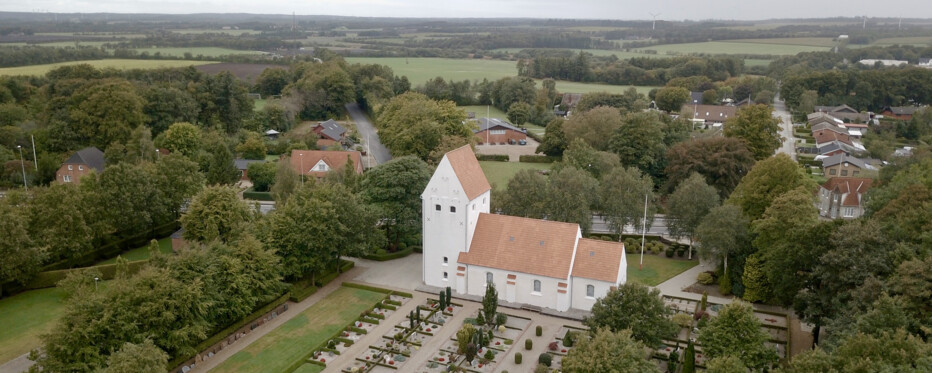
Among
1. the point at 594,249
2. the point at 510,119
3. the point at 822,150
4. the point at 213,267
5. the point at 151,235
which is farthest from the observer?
the point at 510,119

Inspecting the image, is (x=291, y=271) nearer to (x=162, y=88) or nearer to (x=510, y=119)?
(x=162, y=88)

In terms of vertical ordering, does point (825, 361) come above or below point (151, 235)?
above

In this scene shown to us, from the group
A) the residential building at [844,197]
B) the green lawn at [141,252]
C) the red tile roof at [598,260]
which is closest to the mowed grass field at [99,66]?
the green lawn at [141,252]

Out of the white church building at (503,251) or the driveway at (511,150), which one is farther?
the driveway at (511,150)

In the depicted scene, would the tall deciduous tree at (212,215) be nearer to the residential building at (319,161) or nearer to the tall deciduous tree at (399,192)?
the tall deciduous tree at (399,192)

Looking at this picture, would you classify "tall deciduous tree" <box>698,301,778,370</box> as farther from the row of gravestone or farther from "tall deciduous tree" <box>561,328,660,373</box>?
the row of gravestone

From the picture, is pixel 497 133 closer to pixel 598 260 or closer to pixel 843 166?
pixel 843 166

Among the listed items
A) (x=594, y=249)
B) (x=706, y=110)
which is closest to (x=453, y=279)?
(x=594, y=249)

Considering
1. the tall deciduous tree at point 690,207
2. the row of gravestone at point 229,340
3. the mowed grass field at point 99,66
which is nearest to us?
the row of gravestone at point 229,340

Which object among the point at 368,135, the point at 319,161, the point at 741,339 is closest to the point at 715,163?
the point at 741,339
